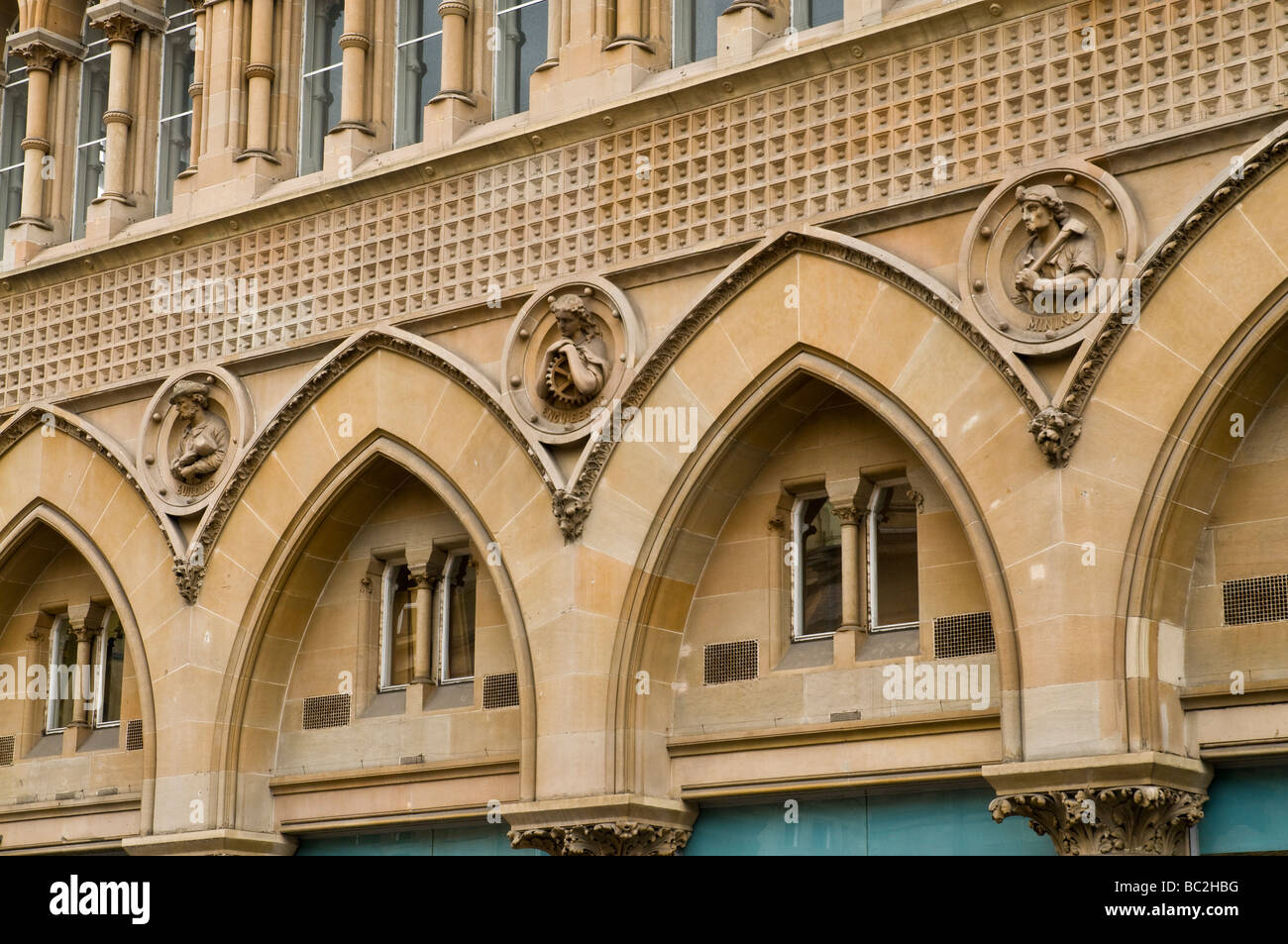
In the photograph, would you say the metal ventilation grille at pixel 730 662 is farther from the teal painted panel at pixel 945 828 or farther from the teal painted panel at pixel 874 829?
the teal painted panel at pixel 945 828

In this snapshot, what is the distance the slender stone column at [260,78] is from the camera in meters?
20.6

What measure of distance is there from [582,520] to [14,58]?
10546mm

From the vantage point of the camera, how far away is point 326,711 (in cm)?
1948

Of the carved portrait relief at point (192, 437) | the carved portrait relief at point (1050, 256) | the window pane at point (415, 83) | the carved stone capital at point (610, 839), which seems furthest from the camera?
the window pane at point (415, 83)

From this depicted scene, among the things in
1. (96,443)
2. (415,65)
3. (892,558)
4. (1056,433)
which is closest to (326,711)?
(96,443)

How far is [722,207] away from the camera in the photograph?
1711 centimetres

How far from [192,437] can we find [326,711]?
287 cm

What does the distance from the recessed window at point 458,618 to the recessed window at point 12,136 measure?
7.94 meters

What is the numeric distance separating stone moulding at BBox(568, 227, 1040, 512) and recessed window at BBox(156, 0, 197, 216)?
23.2 ft

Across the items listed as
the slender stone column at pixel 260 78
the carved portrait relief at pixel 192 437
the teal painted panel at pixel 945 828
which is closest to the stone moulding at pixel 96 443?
the carved portrait relief at pixel 192 437

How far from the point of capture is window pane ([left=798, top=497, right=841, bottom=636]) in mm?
16828
